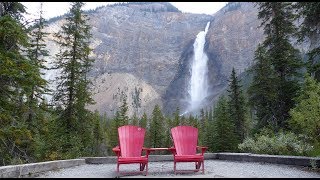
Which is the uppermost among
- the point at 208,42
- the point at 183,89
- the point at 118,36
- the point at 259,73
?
the point at 118,36

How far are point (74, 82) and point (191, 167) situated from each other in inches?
405

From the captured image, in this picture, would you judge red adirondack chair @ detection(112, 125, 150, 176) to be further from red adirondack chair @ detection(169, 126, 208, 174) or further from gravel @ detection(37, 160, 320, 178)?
red adirondack chair @ detection(169, 126, 208, 174)

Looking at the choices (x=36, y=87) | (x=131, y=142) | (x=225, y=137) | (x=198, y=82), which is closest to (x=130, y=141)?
(x=131, y=142)

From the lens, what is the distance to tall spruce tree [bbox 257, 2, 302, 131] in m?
17.6

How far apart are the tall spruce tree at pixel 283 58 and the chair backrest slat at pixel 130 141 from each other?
11.9 metres

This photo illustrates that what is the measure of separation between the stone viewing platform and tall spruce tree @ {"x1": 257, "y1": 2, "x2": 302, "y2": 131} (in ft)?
26.5

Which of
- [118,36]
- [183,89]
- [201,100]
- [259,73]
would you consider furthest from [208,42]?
[259,73]

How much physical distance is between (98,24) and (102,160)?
186m

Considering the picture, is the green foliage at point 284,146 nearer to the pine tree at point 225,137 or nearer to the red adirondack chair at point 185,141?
the red adirondack chair at point 185,141

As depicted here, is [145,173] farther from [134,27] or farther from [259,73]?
[134,27]

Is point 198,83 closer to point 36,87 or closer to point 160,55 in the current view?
point 160,55

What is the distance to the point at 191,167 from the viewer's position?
847 centimetres

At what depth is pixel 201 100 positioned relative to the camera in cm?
11775

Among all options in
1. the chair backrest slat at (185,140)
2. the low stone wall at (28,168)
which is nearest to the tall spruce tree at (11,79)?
the low stone wall at (28,168)
